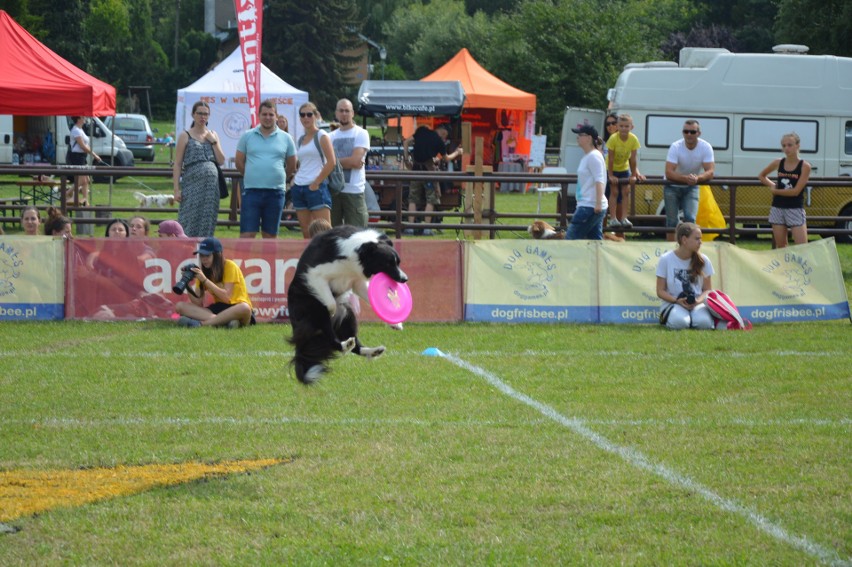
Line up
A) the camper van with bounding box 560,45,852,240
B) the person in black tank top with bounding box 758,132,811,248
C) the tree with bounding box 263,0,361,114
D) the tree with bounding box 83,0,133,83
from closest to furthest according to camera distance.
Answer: the person in black tank top with bounding box 758,132,811,248 → the camper van with bounding box 560,45,852,240 → the tree with bounding box 263,0,361,114 → the tree with bounding box 83,0,133,83

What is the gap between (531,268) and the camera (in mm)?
12469

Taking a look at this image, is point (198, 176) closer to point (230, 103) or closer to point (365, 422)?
point (365, 422)

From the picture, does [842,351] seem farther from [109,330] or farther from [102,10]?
[102,10]

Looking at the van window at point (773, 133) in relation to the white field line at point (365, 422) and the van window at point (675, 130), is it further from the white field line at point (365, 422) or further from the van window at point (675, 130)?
the white field line at point (365, 422)

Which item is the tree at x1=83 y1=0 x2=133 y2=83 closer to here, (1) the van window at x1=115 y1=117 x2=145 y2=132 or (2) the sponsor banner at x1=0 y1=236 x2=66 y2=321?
(1) the van window at x1=115 y1=117 x2=145 y2=132

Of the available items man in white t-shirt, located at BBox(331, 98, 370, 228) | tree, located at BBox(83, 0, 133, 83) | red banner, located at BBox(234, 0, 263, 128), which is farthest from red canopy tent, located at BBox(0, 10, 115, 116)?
tree, located at BBox(83, 0, 133, 83)

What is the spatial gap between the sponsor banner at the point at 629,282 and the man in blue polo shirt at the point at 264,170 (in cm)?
364

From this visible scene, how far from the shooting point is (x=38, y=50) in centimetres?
1825

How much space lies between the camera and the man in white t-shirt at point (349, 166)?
12.7m

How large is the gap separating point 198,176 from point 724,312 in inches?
235

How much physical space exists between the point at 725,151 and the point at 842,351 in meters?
10.8

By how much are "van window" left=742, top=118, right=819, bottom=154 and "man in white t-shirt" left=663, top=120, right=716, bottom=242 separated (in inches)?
258

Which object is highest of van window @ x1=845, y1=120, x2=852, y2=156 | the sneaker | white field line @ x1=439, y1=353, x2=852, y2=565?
van window @ x1=845, y1=120, x2=852, y2=156

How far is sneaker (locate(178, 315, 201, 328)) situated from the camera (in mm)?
11906
